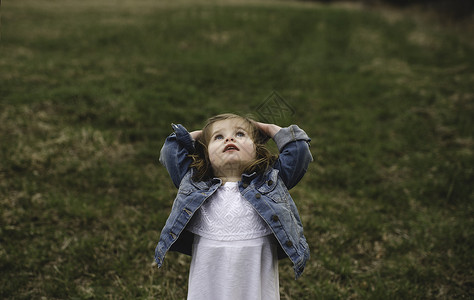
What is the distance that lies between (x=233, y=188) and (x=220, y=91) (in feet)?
19.8

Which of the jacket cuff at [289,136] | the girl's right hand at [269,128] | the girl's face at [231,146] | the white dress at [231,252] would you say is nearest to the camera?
the white dress at [231,252]

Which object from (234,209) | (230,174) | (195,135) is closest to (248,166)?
(230,174)

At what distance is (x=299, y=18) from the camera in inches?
600

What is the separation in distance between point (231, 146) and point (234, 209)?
0.39 meters

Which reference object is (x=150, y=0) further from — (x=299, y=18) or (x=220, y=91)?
(x=220, y=91)

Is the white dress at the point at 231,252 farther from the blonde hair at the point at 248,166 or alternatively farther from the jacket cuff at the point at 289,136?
the jacket cuff at the point at 289,136

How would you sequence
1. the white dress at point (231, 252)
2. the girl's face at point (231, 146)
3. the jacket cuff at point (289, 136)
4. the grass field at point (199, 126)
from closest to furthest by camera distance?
the white dress at point (231, 252), the girl's face at point (231, 146), the jacket cuff at point (289, 136), the grass field at point (199, 126)

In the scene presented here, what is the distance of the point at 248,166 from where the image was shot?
7.48 ft

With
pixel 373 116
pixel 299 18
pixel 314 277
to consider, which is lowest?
pixel 314 277

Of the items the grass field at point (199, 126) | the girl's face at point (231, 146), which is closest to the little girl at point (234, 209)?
the girl's face at point (231, 146)

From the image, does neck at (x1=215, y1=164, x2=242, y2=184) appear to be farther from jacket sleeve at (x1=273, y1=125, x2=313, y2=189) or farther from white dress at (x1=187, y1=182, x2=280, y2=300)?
jacket sleeve at (x1=273, y1=125, x2=313, y2=189)

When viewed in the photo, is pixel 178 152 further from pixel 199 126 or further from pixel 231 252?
pixel 199 126

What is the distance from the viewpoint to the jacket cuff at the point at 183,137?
7.88 feet

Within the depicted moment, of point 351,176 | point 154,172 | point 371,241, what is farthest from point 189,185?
point 351,176
